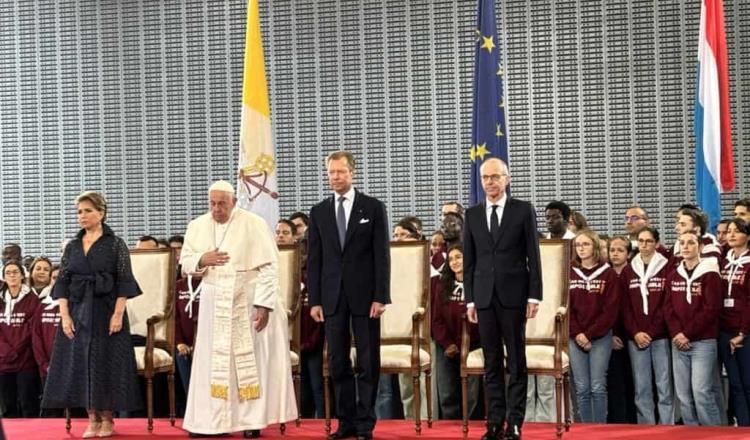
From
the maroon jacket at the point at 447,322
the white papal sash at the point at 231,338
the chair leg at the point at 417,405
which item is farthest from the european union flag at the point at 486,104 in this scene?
the white papal sash at the point at 231,338

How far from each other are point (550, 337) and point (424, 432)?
2.79 feet

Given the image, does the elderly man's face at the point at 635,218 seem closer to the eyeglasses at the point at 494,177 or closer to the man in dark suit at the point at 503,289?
the man in dark suit at the point at 503,289

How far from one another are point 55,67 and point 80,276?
561 cm

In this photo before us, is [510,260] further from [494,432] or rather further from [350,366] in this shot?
[350,366]

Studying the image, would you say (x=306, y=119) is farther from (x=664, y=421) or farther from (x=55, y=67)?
(x=664, y=421)

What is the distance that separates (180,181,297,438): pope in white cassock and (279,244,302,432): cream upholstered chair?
1.23ft

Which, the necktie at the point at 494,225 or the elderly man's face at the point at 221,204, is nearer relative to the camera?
the necktie at the point at 494,225

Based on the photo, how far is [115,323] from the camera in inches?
Answer: 215

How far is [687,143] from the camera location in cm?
891

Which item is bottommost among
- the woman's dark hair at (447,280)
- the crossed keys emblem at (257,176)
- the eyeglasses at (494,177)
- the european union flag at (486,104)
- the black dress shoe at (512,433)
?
the black dress shoe at (512,433)

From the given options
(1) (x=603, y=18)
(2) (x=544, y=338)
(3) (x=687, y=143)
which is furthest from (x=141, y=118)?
(2) (x=544, y=338)

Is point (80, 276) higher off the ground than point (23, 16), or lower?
lower

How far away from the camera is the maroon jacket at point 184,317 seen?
6.85m

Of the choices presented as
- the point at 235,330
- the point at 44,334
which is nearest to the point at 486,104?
the point at 235,330
